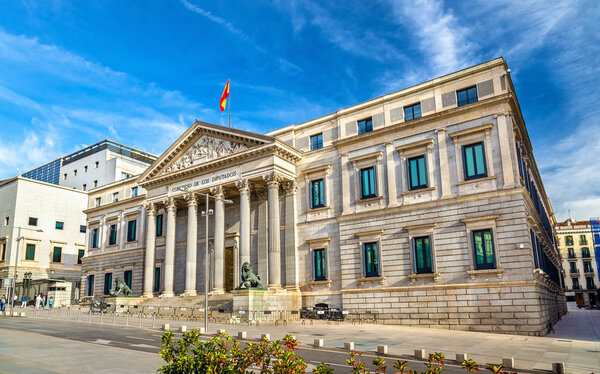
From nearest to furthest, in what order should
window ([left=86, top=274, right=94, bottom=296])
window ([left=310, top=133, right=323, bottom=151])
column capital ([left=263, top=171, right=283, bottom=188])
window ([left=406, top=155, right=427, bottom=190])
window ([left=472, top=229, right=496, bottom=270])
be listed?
window ([left=472, top=229, right=496, bottom=270]) < window ([left=406, top=155, right=427, bottom=190]) < column capital ([left=263, top=171, right=283, bottom=188]) < window ([left=310, top=133, right=323, bottom=151]) < window ([left=86, top=274, right=94, bottom=296])

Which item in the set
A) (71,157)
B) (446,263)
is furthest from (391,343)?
(71,157)

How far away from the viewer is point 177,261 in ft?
146

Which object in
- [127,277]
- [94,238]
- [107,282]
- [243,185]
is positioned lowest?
[107,282]

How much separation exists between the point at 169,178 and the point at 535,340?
3313 centimetres

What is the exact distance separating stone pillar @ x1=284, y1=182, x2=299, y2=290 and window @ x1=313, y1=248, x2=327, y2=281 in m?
1.67

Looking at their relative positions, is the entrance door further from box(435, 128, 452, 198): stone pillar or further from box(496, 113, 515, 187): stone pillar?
box(496, 113, 515, 187): stone pillar

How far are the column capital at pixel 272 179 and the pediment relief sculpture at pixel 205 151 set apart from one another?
12.3 feet

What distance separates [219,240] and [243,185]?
17.0 ft

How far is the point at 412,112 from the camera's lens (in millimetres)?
33750

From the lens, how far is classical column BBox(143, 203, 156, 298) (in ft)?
140

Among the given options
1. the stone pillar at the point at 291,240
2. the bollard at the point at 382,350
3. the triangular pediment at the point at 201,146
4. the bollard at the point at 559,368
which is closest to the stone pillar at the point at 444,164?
the stone pillar at the point at 291,240

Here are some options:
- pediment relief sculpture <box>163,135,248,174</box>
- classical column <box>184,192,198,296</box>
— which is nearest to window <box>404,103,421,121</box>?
pediment relief sculpture <box>163,135,248,174</box>

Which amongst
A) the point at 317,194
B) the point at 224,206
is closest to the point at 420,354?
the point at 317,194

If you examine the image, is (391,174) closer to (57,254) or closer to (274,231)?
(274,231)
